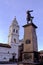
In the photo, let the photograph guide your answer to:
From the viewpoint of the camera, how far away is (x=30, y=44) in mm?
11016

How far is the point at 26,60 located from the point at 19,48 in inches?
1152

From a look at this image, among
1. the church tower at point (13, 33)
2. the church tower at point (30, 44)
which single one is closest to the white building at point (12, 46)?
the church tower at point (13, 33)

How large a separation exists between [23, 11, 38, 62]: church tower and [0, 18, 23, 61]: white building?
83.1 feet

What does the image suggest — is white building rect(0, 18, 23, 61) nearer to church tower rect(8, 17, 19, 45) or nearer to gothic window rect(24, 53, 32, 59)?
church tower rect(8, 17, 19, 45)

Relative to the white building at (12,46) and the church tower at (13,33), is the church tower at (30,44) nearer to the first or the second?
the white building at (12,46)

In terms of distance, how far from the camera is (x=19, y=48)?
39.9 metres

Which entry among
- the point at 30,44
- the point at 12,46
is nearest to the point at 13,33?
the point at 12,46

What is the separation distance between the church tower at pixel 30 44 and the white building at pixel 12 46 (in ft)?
83.1

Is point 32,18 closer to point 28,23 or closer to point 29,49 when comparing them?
point 28,23

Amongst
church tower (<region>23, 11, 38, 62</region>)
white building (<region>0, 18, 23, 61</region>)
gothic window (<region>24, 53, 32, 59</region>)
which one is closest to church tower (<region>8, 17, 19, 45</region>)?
white building (<region>0, 18, 23, 61</region>)

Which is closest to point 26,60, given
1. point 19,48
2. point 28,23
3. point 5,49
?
point 28,23

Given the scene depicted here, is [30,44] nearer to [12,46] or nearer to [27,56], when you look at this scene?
[27,56]

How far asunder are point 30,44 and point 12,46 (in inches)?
1100

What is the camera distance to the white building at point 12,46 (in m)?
36.2
